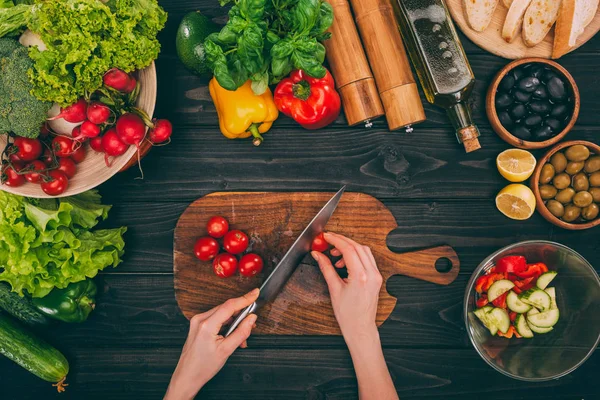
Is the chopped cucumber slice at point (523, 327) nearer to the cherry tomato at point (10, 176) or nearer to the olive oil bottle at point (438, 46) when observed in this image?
the olive oil bottle at point (438, 46)

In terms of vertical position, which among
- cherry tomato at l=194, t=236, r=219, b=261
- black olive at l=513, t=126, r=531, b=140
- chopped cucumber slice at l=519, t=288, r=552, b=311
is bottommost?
chopped cucumber slice at l=519, t=288, r=552, b=311

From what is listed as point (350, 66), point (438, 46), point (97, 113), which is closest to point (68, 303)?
point (97, 113)

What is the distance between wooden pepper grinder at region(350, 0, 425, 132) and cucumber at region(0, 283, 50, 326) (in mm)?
1325

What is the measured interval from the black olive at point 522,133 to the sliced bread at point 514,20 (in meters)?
0.29

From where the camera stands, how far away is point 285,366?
155 cm

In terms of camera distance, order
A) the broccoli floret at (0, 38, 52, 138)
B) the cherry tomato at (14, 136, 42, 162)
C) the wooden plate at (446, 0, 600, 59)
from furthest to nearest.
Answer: the wooden plate at (446, 0, 600, 59)
the cherry tomato at (14, 136, 42, 162)
the broccoli floret at (0, 38, 52, 138)

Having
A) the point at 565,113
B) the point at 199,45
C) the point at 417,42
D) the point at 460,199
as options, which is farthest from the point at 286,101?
the point at 565,113

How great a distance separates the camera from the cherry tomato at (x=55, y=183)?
1.24 m

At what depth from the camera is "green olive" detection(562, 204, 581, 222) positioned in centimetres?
142

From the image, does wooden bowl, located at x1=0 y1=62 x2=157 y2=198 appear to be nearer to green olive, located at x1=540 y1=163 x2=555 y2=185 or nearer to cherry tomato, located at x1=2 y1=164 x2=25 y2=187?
cherry tomato, located at x1=2 y1=164 x2=25 y2=187

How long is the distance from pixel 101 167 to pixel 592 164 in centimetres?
149

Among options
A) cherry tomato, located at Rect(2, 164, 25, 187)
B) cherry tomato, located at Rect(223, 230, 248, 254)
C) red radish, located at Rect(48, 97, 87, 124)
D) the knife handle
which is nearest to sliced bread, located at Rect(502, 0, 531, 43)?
cherry tomato, located at Rect(223, 230, 248, 254)

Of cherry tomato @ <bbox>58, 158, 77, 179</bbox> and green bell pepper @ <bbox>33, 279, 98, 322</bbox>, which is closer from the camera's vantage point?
cherry tomato @ <bbox>58, 158, 77, 179</bbox>

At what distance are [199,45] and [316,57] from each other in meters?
0.36
